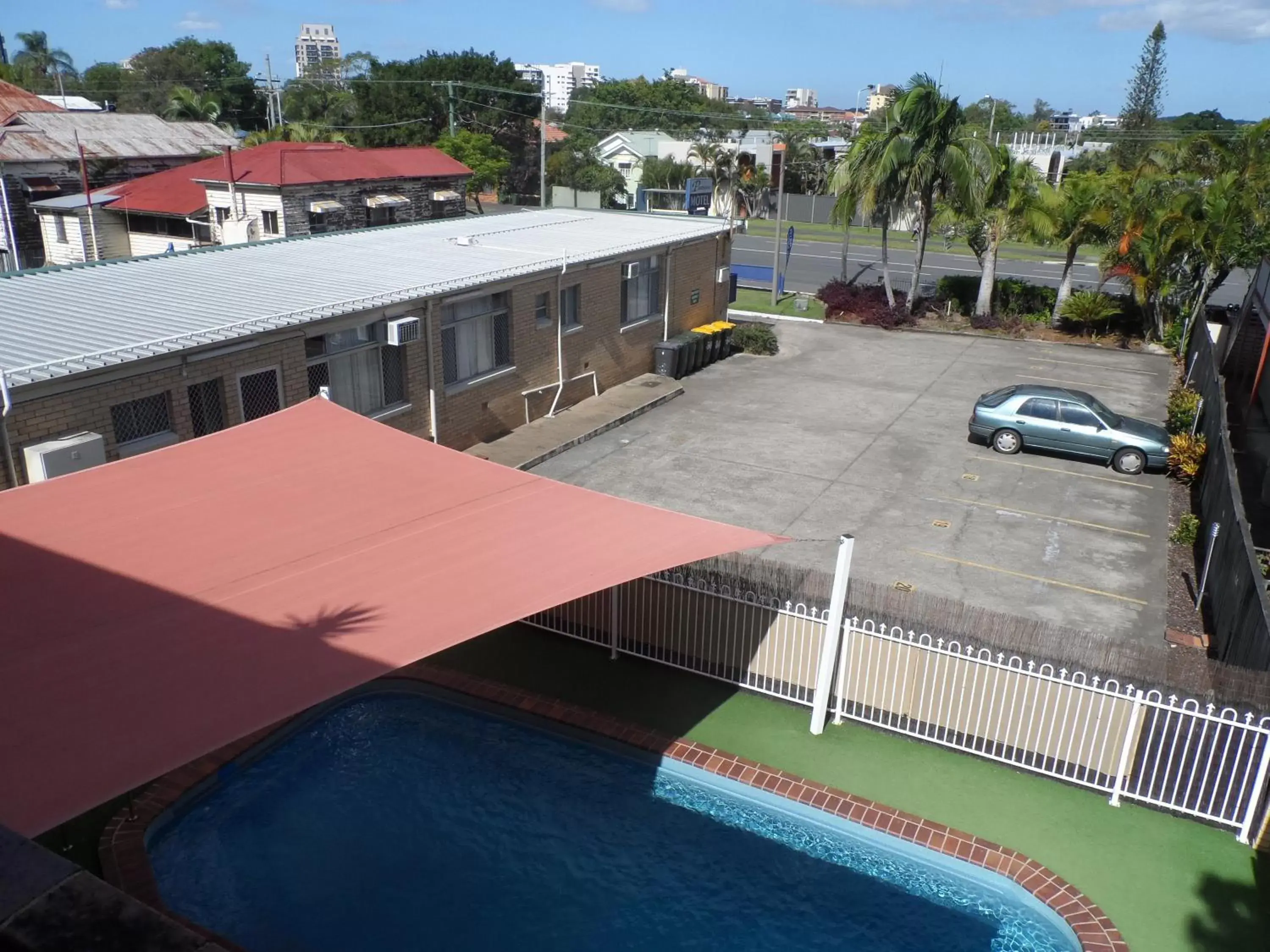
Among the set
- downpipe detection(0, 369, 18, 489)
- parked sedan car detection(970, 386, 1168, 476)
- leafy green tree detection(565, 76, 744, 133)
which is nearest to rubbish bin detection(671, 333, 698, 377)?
parked sedan car detection(970, 386, 1168, 476)

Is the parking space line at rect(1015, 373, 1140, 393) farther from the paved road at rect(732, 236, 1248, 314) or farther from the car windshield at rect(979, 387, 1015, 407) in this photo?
the paved road at rect(732, 236, 1248, 314)

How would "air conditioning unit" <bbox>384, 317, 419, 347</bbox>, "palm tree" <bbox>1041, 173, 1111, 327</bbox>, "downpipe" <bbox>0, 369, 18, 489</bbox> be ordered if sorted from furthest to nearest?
"palm tree" <bbox>1041, 173, 1111, 327</bbox> → "air conditioning unit" <bbox>384, 317, 419, 347</bbox> → "downpipe" <bbox>0, 369, 18, 489</bbox>

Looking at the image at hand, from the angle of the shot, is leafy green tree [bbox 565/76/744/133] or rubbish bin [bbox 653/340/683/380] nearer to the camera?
rubbish bin [bbox 653/340/683/380]

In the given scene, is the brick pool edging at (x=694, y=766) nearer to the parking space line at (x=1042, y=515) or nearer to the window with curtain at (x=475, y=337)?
the window with curtain at (x=475, y=337)

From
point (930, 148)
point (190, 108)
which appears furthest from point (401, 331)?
point (190, 108)

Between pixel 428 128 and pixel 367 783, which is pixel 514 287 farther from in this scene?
pixel 428 128
